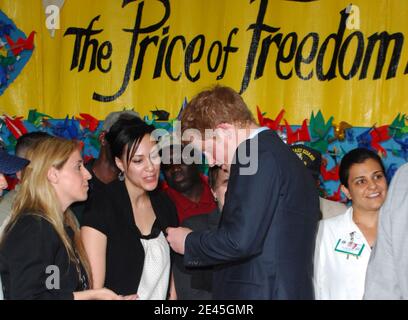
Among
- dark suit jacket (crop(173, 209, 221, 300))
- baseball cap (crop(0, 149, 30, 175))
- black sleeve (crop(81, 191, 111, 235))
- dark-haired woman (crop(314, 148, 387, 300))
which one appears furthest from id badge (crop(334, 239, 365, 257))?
baseball cap (crop(0, 149, 30, 175))

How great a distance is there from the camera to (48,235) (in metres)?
1.74

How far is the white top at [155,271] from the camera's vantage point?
2109 mm

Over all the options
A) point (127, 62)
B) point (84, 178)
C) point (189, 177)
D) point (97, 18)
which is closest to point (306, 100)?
point (189, 177)

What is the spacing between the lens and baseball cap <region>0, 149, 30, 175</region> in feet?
5.95

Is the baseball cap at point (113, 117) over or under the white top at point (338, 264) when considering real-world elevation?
over

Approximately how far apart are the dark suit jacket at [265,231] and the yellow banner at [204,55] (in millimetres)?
1437

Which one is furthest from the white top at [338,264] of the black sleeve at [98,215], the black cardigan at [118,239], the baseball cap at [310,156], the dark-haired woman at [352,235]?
the black sleeve at [98,215]

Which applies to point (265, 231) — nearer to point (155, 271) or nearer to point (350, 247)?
point (155, 271)

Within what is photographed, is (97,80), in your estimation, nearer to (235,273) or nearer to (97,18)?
(97,18)

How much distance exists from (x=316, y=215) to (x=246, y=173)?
28cm

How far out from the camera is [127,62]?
3.38 metres

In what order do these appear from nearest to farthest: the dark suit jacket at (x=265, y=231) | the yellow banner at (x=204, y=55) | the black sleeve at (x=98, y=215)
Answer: the dark suit jacket at (x=265, y=231)
the black sleeve at (x=98, y=215)
the yellow banner at (x=204, y=55)

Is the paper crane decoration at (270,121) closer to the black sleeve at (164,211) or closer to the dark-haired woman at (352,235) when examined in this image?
the dark-haired woman at (352,235)

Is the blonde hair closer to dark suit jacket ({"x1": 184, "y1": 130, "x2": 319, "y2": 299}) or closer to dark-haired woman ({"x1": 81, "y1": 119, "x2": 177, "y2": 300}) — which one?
dark-haired woman ({"x1": 81, "y1": 119, "x2": 177, "y2": 300})
